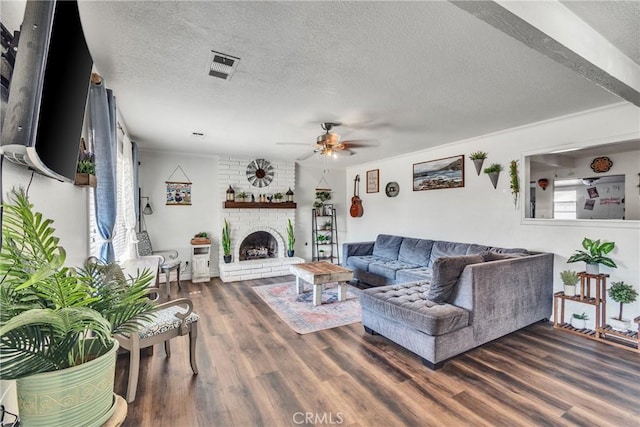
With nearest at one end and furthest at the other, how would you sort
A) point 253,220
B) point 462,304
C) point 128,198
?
point 462,304 < point 128,198 < point 253,220

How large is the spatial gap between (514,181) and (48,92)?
4.50 meters

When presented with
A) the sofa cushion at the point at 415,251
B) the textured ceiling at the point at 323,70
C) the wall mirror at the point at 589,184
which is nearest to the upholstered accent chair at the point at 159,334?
the textured ceiling at the point at 323,70

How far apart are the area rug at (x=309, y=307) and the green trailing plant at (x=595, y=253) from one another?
8.20 feet

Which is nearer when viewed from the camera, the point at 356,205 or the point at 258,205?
the point at 258,205

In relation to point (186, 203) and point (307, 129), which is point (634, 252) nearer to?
point (307, 129)

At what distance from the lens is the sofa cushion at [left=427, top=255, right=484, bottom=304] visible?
2691 mm

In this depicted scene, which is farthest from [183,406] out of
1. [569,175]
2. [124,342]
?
[569,175]

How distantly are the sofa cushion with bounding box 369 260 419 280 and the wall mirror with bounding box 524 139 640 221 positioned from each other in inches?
87.3

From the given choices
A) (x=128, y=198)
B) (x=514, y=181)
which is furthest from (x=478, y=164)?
(x=128, y=198)

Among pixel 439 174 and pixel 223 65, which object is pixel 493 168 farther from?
pixel 223 65

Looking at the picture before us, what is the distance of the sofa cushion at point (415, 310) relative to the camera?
2479 millimetres

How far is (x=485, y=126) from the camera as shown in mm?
3797

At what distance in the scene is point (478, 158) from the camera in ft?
13.9

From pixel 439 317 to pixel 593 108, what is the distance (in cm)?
284
